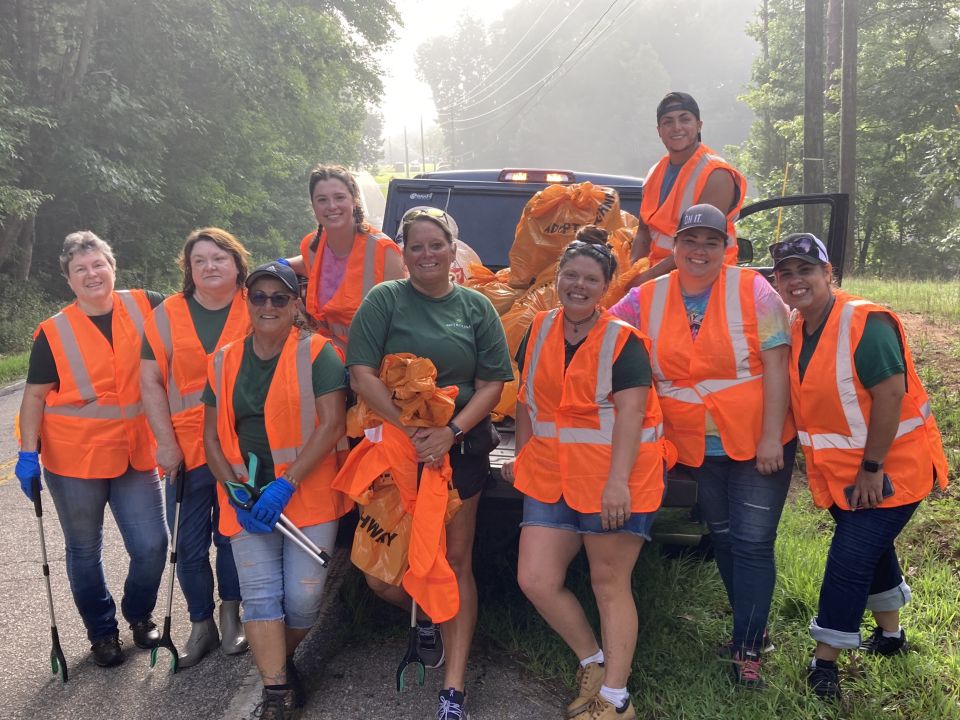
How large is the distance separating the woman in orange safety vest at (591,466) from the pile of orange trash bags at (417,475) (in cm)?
31

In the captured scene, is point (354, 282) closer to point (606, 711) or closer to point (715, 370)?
point (715, 370)

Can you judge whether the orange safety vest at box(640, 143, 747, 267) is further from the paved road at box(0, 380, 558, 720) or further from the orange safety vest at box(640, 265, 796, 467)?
the paved road at box(0, 380, 558, 720)

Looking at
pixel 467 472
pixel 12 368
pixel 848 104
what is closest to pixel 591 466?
pixel 467 472

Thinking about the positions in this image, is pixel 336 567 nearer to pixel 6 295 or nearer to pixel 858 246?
pixel 6 295

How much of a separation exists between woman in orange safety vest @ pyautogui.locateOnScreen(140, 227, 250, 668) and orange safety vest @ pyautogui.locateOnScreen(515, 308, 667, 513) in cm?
138

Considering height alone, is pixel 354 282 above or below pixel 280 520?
above

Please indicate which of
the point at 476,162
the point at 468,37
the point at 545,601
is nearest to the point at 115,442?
the point at 545,601

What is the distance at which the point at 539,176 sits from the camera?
5.64 metres

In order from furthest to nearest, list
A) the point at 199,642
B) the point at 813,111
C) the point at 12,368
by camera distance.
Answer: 1. the point at 12,368
2. the point at 813,111
3. the point at 199,642

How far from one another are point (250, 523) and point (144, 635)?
114 cm

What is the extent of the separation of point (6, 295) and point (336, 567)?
1297 centimetres

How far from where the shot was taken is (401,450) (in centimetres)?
290

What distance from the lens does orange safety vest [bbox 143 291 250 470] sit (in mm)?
3309

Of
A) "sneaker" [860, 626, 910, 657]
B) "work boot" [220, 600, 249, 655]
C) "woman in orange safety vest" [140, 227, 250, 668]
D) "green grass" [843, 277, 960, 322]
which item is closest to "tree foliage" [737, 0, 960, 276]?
"green grass" [843, 277, 960, 322]
